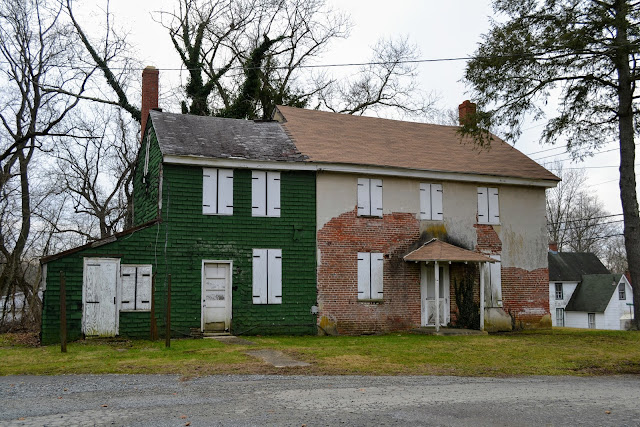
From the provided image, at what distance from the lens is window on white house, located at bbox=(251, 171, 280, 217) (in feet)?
58.5

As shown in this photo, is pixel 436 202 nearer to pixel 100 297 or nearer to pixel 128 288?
pixel 128 288

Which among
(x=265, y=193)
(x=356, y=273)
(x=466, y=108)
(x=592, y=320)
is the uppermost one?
(x=466, y=108)

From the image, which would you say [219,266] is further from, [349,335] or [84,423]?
[84,423]

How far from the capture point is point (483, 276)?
1953 centimetres

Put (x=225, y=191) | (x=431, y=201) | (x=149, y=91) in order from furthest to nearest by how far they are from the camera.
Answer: (x=149, y=91) < (x=431, y=201) < (x=225, y=191)

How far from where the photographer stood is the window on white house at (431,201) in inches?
779

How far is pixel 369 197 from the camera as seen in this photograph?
19078 mm

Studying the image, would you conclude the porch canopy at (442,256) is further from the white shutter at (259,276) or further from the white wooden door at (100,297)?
the white wooden door at (100,297)

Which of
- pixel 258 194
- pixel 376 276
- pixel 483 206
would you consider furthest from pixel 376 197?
pixel 483 206

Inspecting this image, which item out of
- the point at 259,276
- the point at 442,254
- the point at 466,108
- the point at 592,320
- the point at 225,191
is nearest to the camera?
the point at 225,191

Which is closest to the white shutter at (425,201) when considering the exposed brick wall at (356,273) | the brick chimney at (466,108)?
the exposed brick wall at (356,273)

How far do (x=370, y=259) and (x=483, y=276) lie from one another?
3.71 meters

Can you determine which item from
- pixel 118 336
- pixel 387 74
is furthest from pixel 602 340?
pixel 387 74

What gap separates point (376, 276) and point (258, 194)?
434 cm
